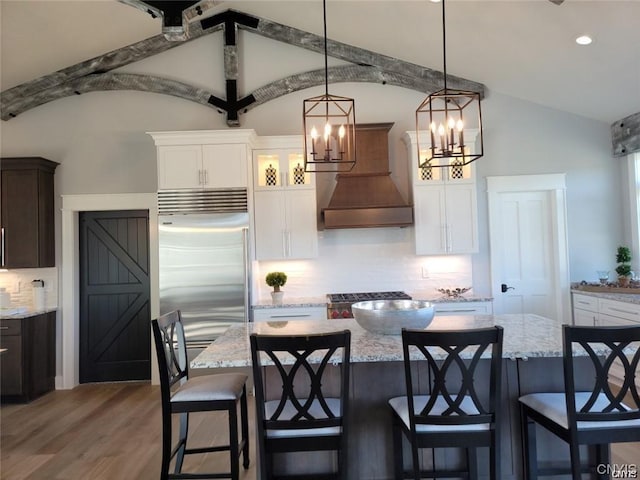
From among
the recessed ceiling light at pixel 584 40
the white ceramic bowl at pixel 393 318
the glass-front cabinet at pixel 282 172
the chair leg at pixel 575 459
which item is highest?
the recessed ceiling light at pixel 584 40

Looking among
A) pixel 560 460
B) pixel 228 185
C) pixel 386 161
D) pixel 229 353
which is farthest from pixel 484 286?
pixel 229 353

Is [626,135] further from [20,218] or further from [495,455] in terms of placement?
[20,218]

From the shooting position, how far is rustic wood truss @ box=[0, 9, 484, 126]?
16.4 feet

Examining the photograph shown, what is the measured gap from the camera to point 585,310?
4.67 m

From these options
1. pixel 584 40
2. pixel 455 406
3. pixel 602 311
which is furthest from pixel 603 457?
pixel 584 40

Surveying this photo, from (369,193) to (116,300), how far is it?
3282mm

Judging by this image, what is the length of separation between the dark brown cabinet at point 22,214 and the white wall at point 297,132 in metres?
0.34

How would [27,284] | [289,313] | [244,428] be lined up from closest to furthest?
1. [244,428]
2. [289,313]
3. [27,284]

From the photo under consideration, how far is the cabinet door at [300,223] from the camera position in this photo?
15.9ft

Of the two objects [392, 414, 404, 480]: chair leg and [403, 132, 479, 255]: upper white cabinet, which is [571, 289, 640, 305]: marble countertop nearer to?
[403, 132, 479, 255]: upper white cabinet

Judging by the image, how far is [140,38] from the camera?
4.86m

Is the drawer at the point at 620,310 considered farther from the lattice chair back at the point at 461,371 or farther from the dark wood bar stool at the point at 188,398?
the dark wood bar stool at the point at 188,398

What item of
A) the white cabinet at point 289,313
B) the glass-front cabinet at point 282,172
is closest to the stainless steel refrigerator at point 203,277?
the white cabinet at point 289,313

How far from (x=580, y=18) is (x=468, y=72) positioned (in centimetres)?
146
